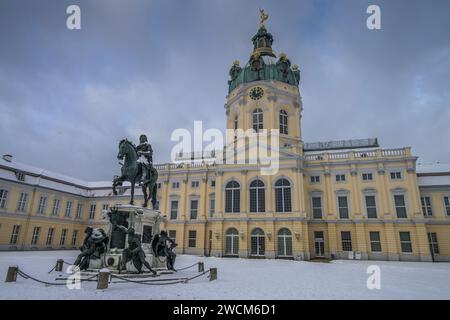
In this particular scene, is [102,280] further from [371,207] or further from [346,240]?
[371,207]

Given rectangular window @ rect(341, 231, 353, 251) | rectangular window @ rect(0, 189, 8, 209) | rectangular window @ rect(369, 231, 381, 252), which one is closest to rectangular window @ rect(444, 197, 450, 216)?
rectangular window @ rect(369, 231, 381, 252)

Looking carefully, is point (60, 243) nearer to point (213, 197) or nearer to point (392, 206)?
point (213, 197)

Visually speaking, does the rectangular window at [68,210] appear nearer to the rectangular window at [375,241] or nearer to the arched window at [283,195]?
the arched window at [283,195]

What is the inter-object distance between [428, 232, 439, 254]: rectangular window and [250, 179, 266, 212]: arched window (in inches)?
753

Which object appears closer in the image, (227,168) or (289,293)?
(289,293)

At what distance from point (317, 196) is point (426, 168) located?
55.3ft

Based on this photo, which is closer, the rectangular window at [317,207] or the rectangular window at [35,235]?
the rectangular window at [317,207]

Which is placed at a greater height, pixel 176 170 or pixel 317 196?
pixel 176 170

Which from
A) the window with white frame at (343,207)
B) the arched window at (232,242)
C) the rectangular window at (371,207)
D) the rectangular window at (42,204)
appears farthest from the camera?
the rectangular window at (42,204)

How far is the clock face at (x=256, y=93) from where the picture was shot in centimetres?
3847

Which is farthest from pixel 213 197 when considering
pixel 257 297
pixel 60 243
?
pixel 257 297

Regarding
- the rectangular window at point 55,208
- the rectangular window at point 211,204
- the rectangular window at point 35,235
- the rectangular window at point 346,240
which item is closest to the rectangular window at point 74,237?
the rectangular window at point 55,208

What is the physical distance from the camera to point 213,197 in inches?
1469

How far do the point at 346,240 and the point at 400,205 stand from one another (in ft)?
23.8
